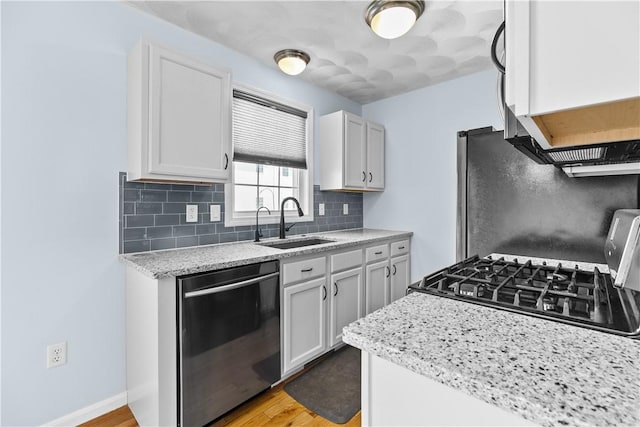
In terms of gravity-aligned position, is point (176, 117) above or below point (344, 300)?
above

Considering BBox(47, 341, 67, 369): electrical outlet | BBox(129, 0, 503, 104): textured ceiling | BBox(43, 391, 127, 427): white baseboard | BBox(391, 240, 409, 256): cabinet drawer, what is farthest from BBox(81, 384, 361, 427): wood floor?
BBox(129, 0, 503, 104): textured ceiling

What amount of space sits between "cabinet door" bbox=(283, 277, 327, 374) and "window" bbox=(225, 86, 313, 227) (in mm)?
767

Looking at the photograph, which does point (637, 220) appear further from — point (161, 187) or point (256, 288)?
point (161, 187)

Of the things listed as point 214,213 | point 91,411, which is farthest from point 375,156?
point 91,411

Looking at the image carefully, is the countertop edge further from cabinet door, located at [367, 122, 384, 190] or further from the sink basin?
cabinet door, located at [367, 122, 384, 190]

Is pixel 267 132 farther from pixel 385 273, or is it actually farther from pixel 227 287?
pixel 385 273

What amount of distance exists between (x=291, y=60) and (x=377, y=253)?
1.80 meters

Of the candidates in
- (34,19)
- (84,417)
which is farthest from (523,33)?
(84,417)

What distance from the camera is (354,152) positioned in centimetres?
316

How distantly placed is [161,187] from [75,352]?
3.46 ft

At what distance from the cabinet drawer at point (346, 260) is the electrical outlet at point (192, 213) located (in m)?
1.05

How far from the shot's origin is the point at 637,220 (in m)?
0.81

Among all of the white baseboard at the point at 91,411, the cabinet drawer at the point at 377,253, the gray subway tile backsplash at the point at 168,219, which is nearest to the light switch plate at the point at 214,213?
the gray subway tile backsplash at the point at 168,219

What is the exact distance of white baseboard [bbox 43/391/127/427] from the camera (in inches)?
66.7
